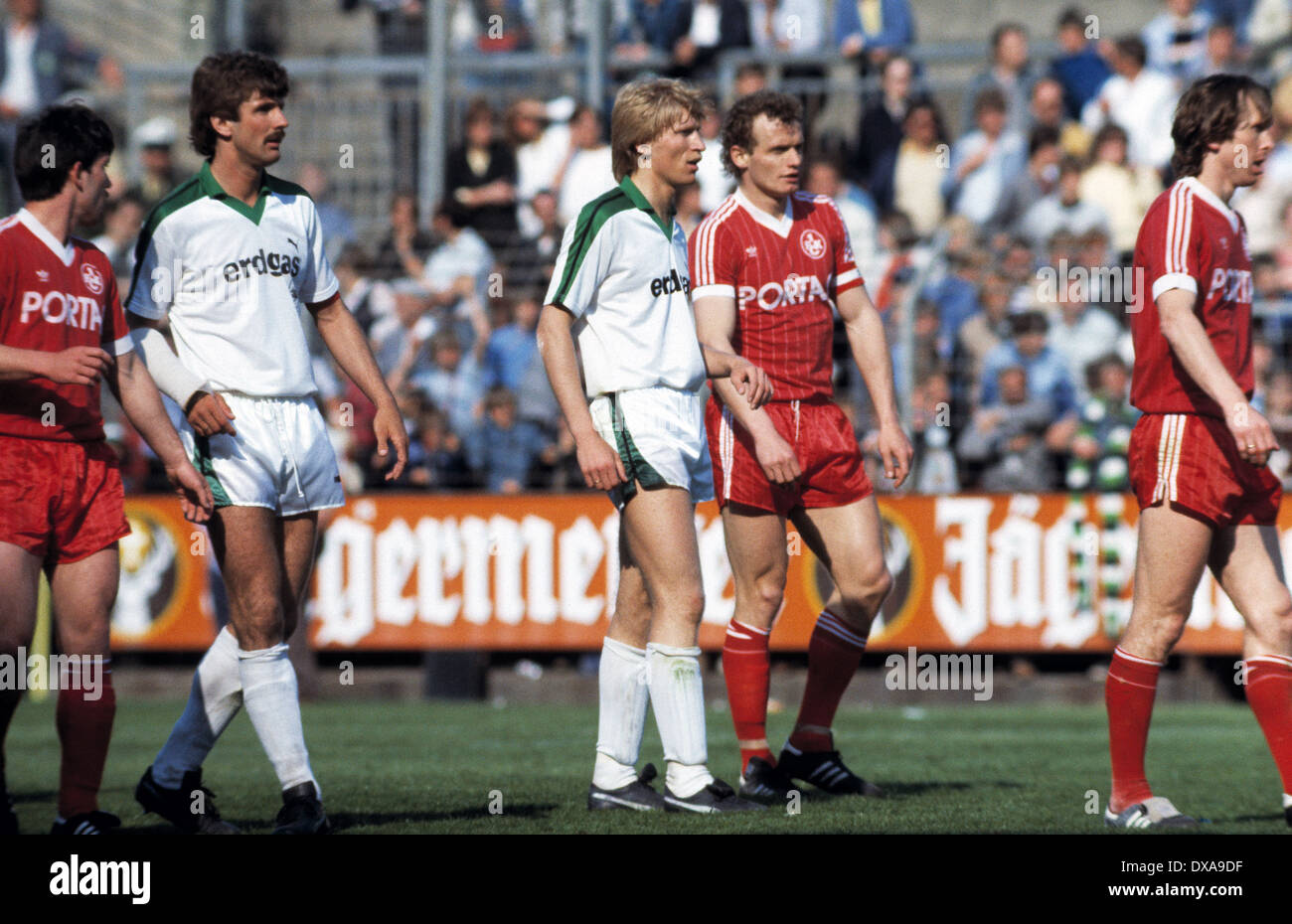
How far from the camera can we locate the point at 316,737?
10609mm

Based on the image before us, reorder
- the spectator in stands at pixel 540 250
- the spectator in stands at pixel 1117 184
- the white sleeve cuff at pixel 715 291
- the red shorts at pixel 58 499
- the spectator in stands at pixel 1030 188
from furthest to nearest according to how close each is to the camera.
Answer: the spectator in stands at pixel 1030 188 → the spectator in stands at pixel 1117 184 → the spectator in stands at pixel 540 250 → the white sleeve cuff at pixel 715 291 → the red shorts at pixel 58 499

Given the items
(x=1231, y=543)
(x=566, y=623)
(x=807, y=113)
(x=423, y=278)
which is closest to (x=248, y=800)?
(x=1231, y=543)

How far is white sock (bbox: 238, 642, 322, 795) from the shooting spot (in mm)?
5988

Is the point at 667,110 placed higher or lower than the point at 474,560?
higher

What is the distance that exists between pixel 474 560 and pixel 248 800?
6.58 metres

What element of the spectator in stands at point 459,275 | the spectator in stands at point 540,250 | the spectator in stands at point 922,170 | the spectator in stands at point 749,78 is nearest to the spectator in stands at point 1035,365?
the spectator in stands at point 922,170

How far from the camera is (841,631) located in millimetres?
7258

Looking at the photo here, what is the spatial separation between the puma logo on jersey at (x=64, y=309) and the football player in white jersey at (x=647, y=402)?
4.96 ft

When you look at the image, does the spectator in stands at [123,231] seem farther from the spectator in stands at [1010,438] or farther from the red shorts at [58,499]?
the red shorts at [58,499]

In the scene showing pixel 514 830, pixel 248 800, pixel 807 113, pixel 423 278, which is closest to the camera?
pixel 514 830

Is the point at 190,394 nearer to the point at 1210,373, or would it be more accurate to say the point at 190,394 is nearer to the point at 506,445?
the point at 1210,373

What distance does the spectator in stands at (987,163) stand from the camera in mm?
15516

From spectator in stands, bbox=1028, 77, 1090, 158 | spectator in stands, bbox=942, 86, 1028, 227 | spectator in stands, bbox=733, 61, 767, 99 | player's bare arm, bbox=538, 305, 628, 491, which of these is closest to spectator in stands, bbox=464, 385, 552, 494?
spectator in stands, bbox=733, 61, 767, 99
